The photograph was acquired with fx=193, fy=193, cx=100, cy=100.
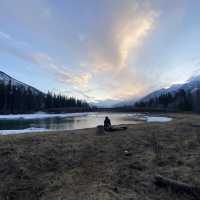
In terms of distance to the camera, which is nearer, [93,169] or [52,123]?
[93,169]

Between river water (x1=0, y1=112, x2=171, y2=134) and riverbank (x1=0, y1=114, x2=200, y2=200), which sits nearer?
riverbank (x1=0, y1=114, x2=200, y2=200)

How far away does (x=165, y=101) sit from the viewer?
103 m

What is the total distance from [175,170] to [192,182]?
998 millimetres

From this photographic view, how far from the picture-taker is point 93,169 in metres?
7.26

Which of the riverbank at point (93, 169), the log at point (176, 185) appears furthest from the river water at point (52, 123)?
the log at point (176, 185)

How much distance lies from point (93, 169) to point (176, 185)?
2934 mm

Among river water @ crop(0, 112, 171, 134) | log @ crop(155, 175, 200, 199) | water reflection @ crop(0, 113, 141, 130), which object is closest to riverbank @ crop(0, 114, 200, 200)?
log @ crop(155, 175, 200, 199)

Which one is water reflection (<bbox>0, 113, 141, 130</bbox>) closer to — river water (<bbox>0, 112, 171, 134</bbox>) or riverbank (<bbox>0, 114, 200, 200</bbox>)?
river water (<bbox>0, 112, 171, 134</bbox>)

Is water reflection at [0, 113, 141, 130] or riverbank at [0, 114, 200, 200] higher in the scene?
water reflection at [0, 113, 141, 130]

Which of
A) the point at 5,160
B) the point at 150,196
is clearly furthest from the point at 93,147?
the point at 150,196

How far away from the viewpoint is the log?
5481mm

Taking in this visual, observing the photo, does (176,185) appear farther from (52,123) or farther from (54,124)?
(52,123)

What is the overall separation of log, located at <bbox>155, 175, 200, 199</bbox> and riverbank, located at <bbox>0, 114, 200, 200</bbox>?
222 millimetres

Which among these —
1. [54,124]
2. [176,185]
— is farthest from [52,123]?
[176,185]
